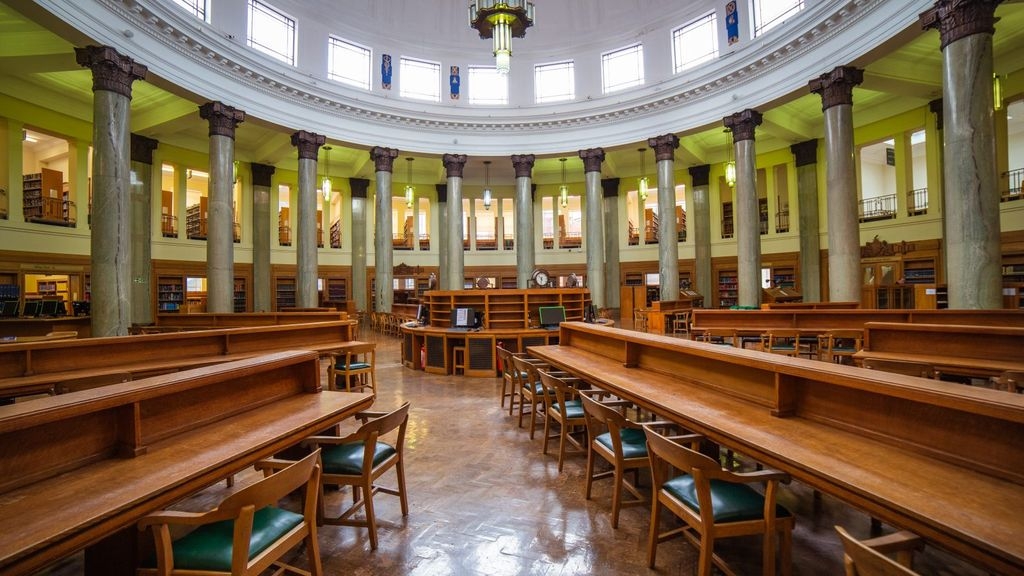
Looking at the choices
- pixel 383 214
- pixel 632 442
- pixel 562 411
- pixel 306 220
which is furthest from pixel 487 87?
pixel 632 442

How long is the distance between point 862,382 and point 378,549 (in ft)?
8.68

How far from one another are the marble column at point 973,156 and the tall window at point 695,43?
6.56 metres

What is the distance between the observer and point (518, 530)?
9.14 ft

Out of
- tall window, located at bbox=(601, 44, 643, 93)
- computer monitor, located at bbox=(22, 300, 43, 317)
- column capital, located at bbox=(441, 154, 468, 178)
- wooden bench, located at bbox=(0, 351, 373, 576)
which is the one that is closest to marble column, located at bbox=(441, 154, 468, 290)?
column capital, located at bbox=(441, 154, 468, 178)

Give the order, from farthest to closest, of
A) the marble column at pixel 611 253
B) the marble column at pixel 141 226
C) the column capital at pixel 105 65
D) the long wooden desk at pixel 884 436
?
the marble column at pixel 611 253 < the marble column at pixel 141 226 < the column capital at pixel 105 65 < the long wooden desk at pixel 884 436

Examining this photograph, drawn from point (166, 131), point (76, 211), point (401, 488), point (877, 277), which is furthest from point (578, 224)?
point (401, 488)

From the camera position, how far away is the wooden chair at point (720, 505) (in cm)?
193

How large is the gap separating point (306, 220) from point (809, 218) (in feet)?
50.4

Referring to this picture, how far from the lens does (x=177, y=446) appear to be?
219cm

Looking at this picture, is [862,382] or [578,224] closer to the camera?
[862,382]

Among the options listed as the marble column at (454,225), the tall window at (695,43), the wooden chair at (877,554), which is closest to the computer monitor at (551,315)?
the marble column at (454,225)

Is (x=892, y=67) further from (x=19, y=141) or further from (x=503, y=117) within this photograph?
(x=19, y=141)

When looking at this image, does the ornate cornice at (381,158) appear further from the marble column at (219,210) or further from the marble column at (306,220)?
the marble column at (219,210)

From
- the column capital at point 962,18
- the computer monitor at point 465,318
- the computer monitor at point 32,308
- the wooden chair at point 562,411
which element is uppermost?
the column capital at point 962,18
